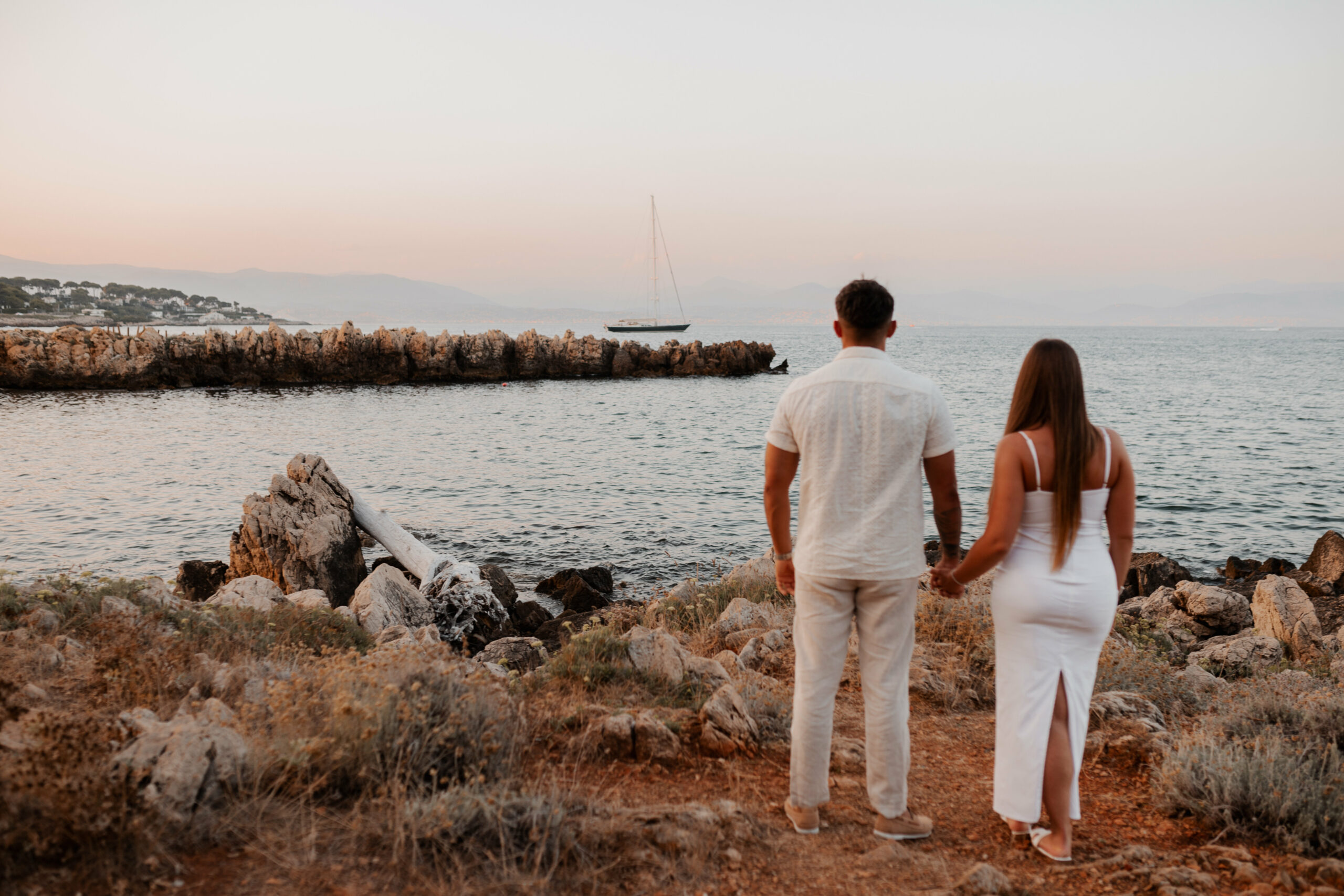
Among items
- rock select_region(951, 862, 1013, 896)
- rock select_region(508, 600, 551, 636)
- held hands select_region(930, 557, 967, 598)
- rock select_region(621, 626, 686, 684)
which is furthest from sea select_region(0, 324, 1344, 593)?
rock select_region(951, 862, 1013, 896)

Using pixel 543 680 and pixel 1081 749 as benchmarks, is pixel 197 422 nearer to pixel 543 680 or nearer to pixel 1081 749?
pixel 543 680

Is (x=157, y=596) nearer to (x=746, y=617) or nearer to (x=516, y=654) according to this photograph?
(x=516, y=654)

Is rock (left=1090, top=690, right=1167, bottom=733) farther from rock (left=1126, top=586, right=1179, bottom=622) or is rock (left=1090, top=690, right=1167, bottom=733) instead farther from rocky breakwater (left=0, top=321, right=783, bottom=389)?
rocky breakwater (left=0, top=321, right=783, bottom=389)

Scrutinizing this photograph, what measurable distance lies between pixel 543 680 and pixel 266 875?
2971 mm

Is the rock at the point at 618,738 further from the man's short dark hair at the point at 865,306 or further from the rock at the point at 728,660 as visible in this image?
the man's short dark hair at the point at 865,306

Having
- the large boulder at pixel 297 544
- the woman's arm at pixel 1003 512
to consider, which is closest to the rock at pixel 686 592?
the large boulder at pixel 297 544

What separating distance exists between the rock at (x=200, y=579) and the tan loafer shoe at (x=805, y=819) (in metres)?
10.9

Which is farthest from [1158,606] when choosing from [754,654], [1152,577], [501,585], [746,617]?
[501,585]

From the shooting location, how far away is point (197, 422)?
31422mm

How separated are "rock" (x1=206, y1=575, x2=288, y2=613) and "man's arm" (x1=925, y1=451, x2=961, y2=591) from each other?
7463 mm

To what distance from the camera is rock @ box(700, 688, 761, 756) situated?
4.78 meters

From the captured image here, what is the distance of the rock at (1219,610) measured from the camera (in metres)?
9.97

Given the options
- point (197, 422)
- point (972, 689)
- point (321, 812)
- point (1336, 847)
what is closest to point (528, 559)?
point (972, 689)

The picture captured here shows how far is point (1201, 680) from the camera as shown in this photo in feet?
21.8
